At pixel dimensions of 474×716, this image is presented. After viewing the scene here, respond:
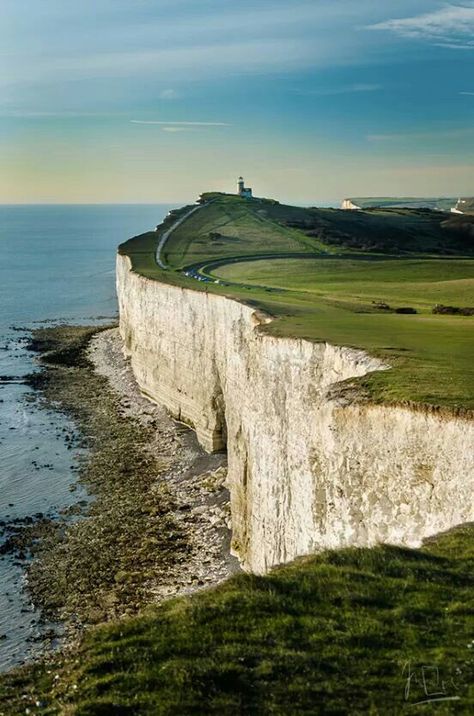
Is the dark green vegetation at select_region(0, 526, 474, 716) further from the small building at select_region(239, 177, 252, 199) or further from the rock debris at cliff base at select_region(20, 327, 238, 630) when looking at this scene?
the small building at select_region(239, 177, 252, 199)

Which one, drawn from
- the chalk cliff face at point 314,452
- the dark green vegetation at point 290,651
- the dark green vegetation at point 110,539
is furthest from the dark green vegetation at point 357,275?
the dark green vegetation at point 110,539

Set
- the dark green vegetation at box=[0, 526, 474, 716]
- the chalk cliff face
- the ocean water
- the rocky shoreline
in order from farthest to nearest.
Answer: the rocky shoreline
the ocean water
the chalk cliff face
the dark green vegetation at box=[0, 526, 474, 716]

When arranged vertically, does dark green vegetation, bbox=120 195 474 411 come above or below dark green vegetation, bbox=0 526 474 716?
above

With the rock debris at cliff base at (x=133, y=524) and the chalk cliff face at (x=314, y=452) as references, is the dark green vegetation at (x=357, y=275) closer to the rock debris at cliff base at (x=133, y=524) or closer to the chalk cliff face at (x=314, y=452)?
the chalk cliff face at (x=314, y=452)

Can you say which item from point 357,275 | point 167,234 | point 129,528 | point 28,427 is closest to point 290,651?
point 129,528

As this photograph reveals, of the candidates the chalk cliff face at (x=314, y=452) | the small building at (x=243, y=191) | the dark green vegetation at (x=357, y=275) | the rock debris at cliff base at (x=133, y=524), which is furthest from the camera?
the small building at (x=243, y=191)

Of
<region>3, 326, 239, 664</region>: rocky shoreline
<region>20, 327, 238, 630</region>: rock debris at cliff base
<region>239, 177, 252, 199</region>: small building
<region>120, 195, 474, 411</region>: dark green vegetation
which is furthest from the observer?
<region>239, 177, 252, 199</region>: small building

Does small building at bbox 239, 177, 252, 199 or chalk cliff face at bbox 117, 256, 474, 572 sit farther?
small building at bbox 239, 177, 252, 199

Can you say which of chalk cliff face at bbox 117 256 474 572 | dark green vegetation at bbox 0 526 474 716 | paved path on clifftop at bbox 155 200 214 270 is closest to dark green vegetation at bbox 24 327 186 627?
chalk cliff face at bbox 117 256 474 572
